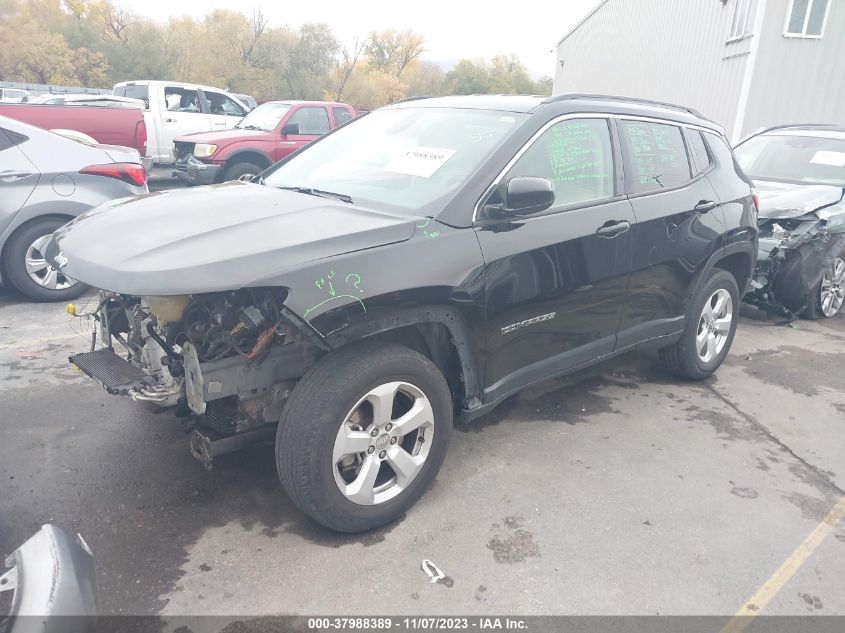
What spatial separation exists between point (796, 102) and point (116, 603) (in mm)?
17048

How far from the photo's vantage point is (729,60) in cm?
1598

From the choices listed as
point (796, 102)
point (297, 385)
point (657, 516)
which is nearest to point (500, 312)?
point (297, 385)

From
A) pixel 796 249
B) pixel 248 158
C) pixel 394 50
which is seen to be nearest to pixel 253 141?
pixel 248 158

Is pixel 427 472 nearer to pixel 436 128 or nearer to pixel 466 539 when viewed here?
pixel 466 539

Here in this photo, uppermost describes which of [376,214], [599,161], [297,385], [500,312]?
[599,161]

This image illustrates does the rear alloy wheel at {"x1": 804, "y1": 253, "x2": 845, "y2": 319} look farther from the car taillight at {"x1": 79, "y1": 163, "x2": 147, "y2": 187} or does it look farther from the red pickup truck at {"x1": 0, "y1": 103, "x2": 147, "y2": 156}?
the red pickup truck at {"x1": 0, "y1": 103, "x2": 147, "y2": 156}

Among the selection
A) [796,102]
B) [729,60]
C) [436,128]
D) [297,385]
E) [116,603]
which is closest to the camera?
[116,603]

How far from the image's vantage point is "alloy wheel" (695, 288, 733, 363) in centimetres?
457

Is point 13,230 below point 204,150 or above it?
below

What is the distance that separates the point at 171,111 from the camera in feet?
42.8

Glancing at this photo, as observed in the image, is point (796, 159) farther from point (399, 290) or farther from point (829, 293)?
point (399, 290)

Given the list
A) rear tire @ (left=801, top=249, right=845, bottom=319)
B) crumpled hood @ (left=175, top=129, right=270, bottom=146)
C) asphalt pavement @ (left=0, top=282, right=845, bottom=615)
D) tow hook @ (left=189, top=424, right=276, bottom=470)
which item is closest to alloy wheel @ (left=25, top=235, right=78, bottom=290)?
asphalt pavement @ (left=0, top=282, right=845, bottom=615)

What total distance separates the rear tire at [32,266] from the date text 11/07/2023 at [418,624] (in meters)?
4.28

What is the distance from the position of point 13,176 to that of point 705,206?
545 cm
